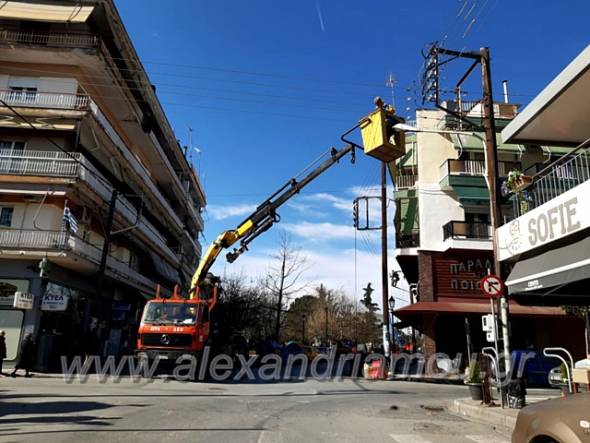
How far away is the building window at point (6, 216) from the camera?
23897 mm

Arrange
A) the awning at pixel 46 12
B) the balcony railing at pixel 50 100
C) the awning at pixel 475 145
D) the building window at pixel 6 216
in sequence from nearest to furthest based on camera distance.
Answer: the building window at pixel 6 216 < the balcony railing at pixel 50 100 < the awning at pixel 46 12 < the awning at pixel 475 145

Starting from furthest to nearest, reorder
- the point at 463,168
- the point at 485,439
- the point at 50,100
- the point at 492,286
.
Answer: the point at 463,168, the point at 50,100, the point at 492,286, the point at 485,439

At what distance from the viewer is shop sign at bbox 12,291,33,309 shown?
20.8 m

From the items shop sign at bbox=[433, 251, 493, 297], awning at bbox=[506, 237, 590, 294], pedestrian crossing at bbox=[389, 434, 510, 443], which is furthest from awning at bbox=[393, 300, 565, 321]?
pedestrian crossing at bbox=[389, 434, 510, 443]

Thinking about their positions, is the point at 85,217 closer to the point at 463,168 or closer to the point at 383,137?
the point at 383,137

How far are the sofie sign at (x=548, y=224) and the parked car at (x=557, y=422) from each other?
15.3ft

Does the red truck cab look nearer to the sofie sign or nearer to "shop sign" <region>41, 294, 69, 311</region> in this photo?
"shop sign" <region>41, 294, 69, 311</region>

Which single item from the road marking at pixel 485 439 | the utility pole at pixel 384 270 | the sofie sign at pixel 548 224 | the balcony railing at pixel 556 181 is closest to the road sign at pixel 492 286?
the sofie sign at pixel 548 224

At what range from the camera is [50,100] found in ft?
82.7

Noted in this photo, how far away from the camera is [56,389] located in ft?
45.4

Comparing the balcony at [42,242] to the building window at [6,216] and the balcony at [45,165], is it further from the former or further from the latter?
the balcony at [45,165]

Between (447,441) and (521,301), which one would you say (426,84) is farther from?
(447,441)

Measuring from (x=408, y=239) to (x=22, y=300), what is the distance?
19737mm

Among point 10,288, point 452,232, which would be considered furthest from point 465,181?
point 10,288
